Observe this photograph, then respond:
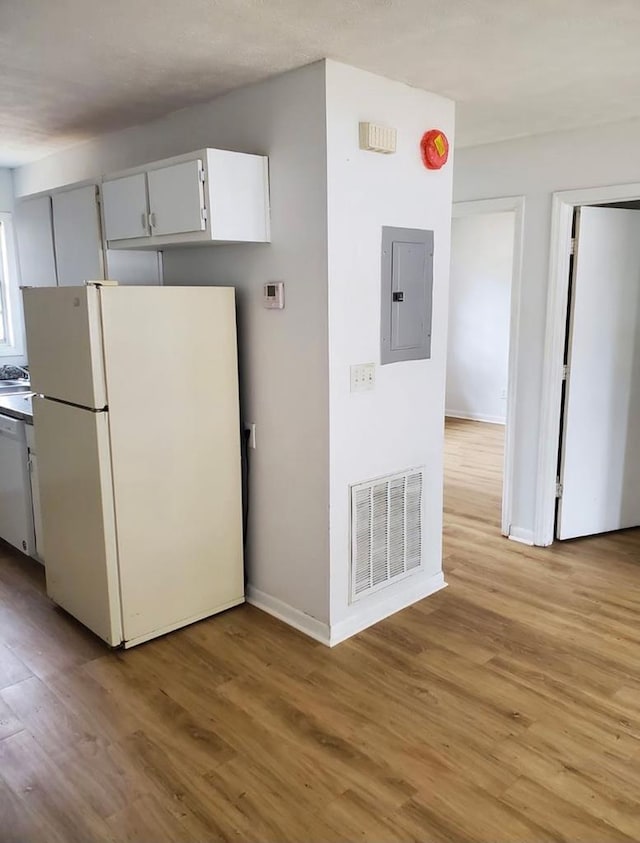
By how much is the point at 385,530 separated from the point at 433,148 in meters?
1.75

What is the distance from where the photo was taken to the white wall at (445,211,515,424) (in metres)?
7.27

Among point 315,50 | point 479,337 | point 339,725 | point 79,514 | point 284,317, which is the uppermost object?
point 315,50

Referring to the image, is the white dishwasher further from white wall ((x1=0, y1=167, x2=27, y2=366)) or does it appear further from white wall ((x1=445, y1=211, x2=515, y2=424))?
white wall ((x1=445, y1=211, x2=515, y2=424))

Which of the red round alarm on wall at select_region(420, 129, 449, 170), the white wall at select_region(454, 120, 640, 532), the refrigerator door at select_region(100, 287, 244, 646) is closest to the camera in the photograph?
the refrigerator door at select_region(100, 287, 244, 646)

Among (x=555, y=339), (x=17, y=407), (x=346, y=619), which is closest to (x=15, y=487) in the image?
(x=17, y=407)

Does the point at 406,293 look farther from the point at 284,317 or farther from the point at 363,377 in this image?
the point at 284,317

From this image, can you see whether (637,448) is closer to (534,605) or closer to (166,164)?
(534,605)

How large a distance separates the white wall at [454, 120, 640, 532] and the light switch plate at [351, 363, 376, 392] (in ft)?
4.84

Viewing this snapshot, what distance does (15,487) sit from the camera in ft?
12.2

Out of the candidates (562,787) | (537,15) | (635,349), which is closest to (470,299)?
(635,349)

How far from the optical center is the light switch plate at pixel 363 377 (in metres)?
2.83

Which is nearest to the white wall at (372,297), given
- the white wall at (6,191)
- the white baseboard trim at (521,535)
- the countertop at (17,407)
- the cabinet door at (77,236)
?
the white baseboard trim at (521,535)

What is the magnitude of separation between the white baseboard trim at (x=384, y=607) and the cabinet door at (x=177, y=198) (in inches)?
71.7

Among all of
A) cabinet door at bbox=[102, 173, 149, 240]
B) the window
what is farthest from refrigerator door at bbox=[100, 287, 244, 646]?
the window
